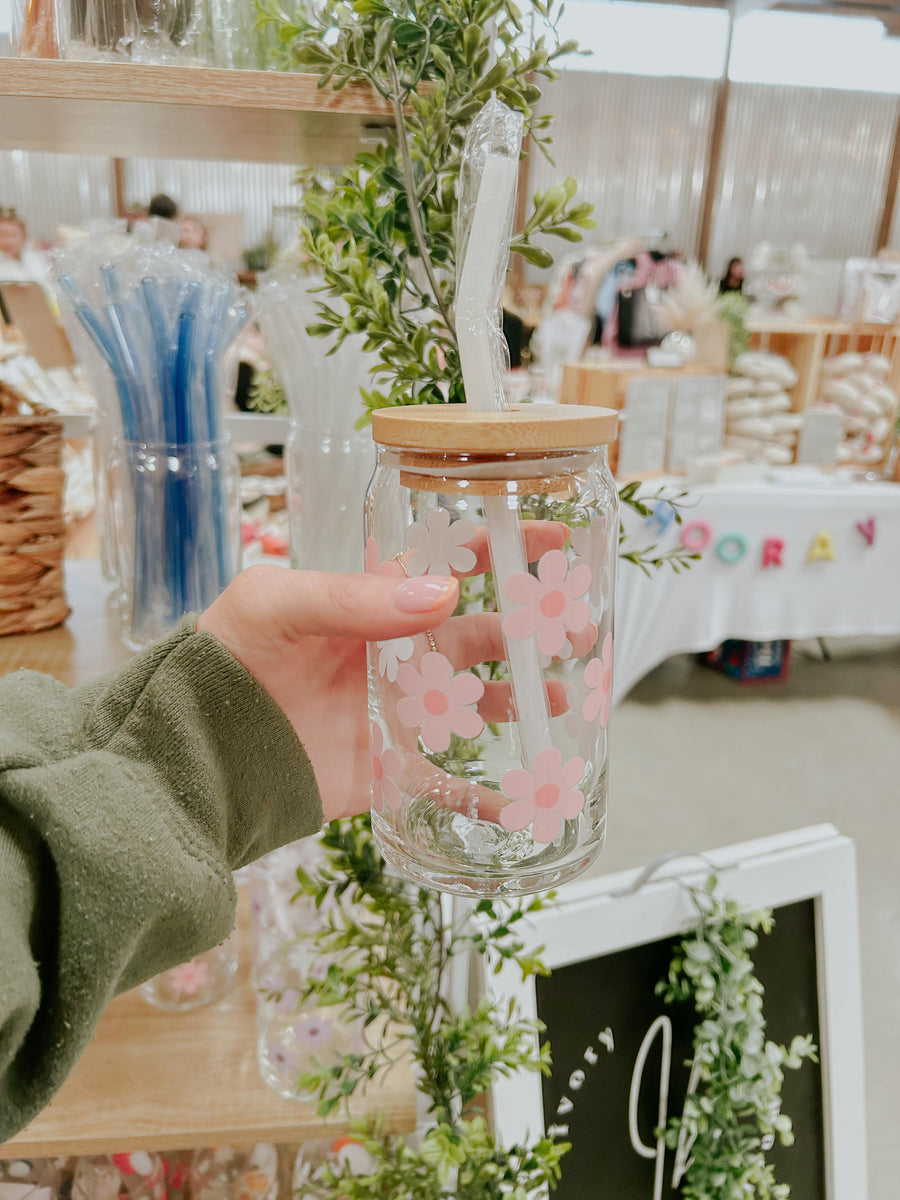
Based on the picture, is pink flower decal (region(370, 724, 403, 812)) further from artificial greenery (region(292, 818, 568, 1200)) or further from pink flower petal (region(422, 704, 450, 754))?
artificial greenery (region(292, 818, 568, 1200))

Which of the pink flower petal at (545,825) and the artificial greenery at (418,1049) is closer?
the pink flower petal at (545,825)

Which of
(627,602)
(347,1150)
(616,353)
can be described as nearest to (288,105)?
(347,1150)

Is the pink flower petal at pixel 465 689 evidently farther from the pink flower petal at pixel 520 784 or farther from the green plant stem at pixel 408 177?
the green plant stem at pixel 408 177

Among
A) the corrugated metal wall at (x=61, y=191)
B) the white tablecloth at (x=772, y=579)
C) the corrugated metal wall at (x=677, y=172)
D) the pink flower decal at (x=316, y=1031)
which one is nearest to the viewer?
the pink flower decal at (x=316, y=1031)

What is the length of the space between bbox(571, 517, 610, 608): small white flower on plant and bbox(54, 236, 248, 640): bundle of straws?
1.42 feet

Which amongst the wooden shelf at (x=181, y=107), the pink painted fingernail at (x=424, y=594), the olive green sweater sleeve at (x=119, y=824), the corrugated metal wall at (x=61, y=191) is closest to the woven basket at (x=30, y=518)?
the wooden shelf at (x=181, y=107)

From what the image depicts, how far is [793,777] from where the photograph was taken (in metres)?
2.93

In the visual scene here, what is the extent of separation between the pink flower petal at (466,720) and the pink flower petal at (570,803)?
0.06 m

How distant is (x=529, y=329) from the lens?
12.9 feet

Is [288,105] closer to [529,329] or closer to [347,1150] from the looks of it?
[347,1150]

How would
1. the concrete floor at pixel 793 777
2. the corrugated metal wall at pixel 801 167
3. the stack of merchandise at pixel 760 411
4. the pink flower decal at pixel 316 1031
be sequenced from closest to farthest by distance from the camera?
the pink flower decal at pixel 316 1031 → the concrete floor at pixel 793 777 → the stack of merchandise at pixel 760 411 → the corrugated metal wall at pixel 801 167

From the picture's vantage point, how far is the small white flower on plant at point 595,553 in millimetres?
519

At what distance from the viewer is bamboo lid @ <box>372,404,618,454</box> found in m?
0.42

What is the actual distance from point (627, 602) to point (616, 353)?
1.03 metres
